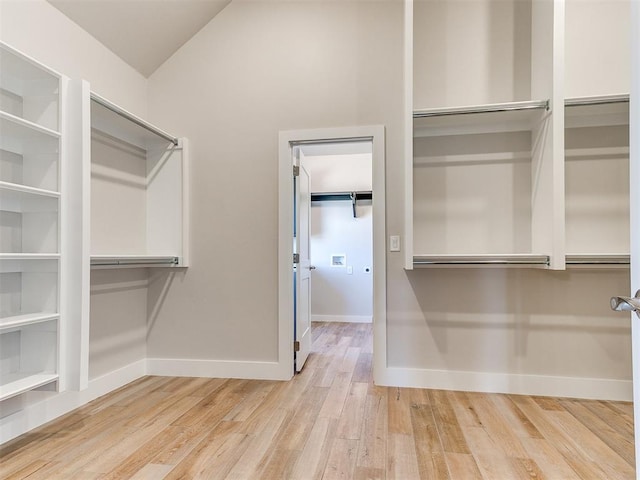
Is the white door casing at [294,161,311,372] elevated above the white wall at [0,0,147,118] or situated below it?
below

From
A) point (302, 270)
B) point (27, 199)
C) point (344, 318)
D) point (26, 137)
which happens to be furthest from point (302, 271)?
point (344, 318)

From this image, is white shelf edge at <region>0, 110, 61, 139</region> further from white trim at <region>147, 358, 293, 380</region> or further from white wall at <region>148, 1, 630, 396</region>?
white trim at <region>147, 358, 293, 380</region>

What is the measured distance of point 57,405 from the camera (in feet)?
7.63

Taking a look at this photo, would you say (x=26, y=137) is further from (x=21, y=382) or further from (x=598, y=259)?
(x=598, y=259)

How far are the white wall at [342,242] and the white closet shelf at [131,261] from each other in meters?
3.05

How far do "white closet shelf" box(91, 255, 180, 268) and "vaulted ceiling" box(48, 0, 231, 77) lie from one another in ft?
5.15

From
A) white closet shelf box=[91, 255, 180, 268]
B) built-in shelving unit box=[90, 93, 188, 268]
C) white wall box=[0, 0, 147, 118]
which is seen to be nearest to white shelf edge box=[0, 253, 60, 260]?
white closet shelf box=[91, 255, 180, 268]

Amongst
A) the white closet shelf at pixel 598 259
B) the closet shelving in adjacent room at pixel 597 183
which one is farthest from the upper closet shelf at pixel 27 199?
the closet shelving in adjacent room at pixel 597 183

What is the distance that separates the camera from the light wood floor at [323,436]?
1758mm

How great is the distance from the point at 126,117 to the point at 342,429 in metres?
2.42

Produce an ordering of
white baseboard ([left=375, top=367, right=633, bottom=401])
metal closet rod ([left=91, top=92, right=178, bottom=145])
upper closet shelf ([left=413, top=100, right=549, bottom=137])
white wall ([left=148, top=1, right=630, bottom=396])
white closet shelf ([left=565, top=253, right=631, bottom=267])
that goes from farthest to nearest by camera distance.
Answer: white wall ([left=148, top=1, right=630, bottom=396]) → white baseboard ([left=375, top=367, right=633, bottom=401]) → upper closet shelf ([left=413, top=100, right=549, bottom=137]) → white closet shelf ([left=565, top=253, right=631, bottom=267]) → metal closet rod ([left=91, top=92, right=178, bottom=145])

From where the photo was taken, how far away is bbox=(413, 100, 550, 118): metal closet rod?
7.99ft

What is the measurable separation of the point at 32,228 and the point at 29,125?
0.56m

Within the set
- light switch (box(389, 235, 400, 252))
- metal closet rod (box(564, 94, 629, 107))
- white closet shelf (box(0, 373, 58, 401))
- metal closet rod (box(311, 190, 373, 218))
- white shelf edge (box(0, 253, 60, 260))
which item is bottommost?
white closet shelf (box(0, 373, 58, 401))
